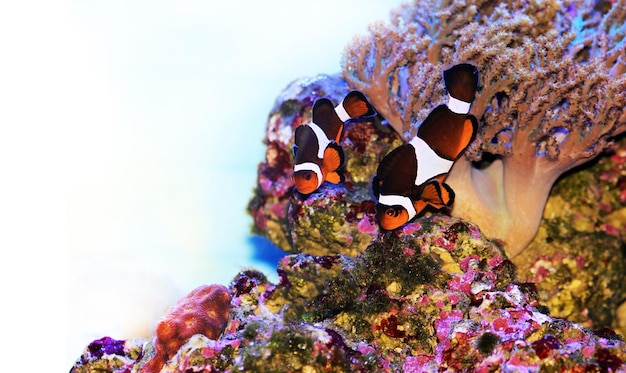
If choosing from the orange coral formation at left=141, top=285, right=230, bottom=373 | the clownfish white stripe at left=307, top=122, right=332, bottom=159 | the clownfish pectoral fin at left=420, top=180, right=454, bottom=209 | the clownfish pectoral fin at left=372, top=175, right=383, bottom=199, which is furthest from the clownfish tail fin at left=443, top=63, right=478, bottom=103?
the orange coral formation at left=141, top=285, right=230, bottom=373

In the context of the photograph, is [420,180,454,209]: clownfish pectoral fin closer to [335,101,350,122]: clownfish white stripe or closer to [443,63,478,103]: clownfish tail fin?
[443,63,478,103]: clownfish tail fin

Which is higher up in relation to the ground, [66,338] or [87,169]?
[87,169]

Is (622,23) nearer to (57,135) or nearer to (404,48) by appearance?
(404,48)

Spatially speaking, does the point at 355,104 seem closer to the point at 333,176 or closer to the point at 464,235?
the point at 333,176

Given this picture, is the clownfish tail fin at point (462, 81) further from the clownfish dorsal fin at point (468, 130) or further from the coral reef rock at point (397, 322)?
the coral reef rock at point (397, 322)

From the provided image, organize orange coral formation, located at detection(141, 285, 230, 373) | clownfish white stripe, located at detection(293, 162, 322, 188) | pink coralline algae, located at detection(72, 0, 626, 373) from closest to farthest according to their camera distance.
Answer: pink coralline algae, located at detection(72, 0, 626, 373)
orange coral formation, located at detection(141, 285, 230, 373)
clownfish white stripe, located at detection(293, 162, 322, 188)

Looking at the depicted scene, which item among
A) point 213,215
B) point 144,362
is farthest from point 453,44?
point 213,215

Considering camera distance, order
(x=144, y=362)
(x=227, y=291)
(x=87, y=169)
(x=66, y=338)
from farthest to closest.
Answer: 1. (x=87, y=169)
2. (x=66, y=338)
3. (x=227, y=291)
4. (x=144, y=362)
